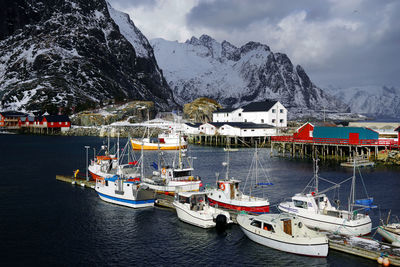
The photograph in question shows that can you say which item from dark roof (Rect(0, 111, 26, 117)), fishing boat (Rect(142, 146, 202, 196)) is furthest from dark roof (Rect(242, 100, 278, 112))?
dark roof (Rect(0, 111, 26, 117))

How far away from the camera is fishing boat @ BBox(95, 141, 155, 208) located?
40188mm

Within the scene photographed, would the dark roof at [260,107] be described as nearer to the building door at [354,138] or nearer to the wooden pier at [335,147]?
the wooden pier at [335,147]

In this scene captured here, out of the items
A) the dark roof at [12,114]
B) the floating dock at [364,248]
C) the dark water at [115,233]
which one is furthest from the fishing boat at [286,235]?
the dark roof at [12,114]

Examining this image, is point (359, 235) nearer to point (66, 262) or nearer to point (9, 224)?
point (66, 262)

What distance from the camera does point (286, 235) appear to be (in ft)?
92.8

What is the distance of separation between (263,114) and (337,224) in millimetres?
94936

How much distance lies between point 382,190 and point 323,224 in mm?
20801

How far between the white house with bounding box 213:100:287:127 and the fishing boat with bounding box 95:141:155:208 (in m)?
87.1

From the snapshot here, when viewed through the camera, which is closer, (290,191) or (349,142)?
(290,191)

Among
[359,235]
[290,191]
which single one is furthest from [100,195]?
[359,235]

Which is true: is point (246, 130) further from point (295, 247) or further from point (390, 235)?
point (295, 247)

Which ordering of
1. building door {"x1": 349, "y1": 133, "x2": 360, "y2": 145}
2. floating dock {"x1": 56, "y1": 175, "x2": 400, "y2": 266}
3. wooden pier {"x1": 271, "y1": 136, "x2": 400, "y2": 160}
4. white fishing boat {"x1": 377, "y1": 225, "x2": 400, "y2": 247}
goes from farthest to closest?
1. building door {"x1": 349, "y1": 133, "x2": 360, "y2": 145}
2. wooden pier {"x1": 271, "y1": 136, "x2": 400, "y2": 160}
3. white fishing boat {"x1": 377, "y1": 225, "x2": 400, "y2": 247}
4. floating dock {"x1": 56, "y1": 175, "x2": 400, "y2": 266}

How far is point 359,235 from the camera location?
30.4 m

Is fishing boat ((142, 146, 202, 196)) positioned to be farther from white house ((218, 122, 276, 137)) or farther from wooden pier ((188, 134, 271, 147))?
white house ((218, 122, 276, 137))
